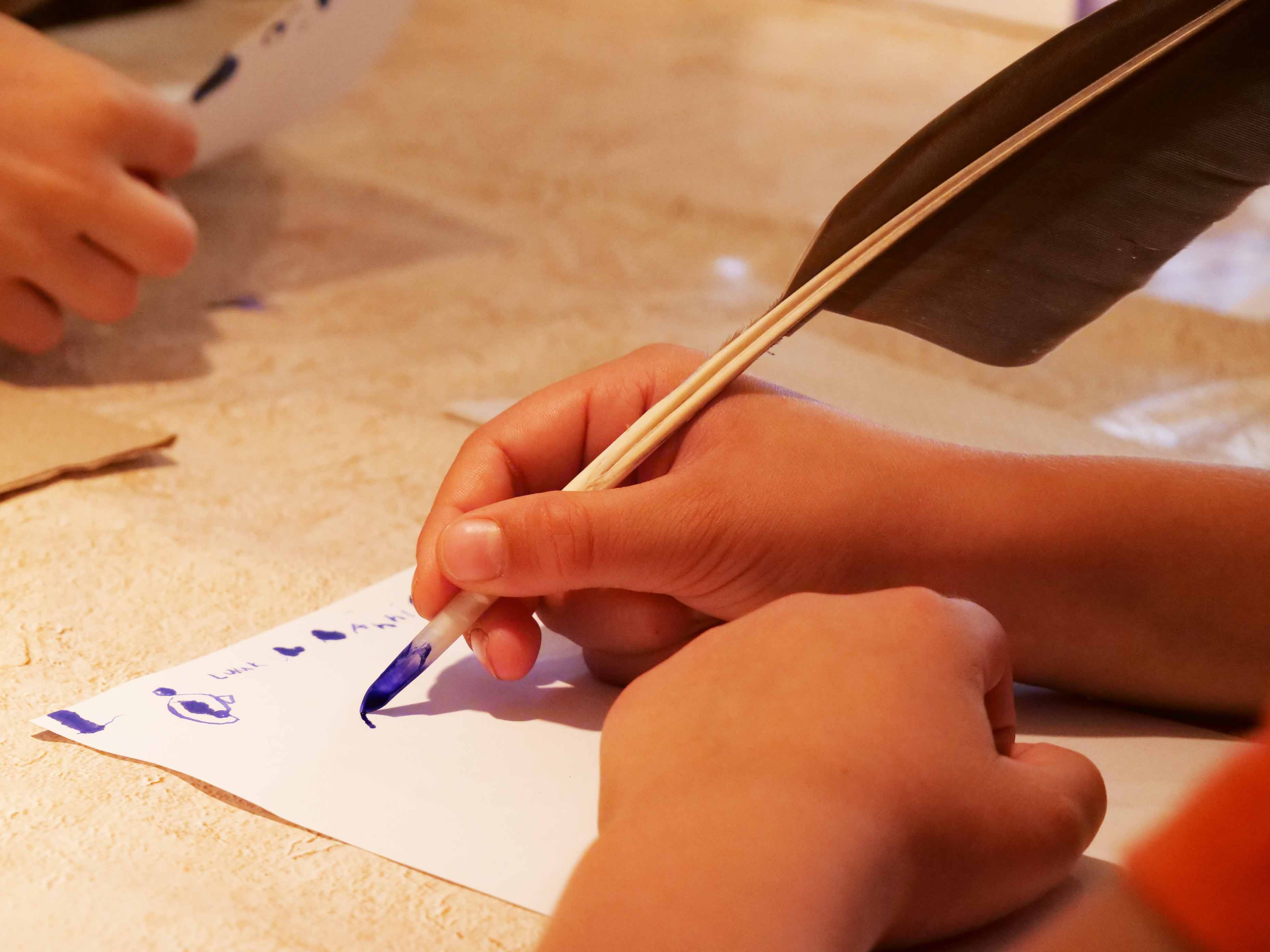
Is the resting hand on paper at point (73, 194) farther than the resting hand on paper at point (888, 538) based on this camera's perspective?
Yes

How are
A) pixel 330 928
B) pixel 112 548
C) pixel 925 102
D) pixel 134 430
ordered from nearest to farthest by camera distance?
pixel 330 928
pixel 112 548
pixel 134 430
pixel 925 102

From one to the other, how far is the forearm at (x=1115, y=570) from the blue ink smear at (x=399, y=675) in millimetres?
203

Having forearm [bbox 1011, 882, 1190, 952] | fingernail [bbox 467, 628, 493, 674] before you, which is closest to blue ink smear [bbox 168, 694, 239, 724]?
fingernail [bbox 467, 628, 493, 674]

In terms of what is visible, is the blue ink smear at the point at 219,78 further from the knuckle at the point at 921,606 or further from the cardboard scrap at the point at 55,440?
the knuckle at the point at 921,606

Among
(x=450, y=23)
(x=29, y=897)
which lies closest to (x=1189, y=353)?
(x=29, y=897)

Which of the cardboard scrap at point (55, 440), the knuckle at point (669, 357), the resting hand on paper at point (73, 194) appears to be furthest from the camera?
the resting hand on paper at point (73, 194)

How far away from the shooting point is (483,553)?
0.46 m

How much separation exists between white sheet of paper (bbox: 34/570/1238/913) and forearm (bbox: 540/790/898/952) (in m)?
0.08

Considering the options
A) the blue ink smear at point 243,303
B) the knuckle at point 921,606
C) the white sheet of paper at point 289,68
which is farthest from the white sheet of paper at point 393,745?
the white sheet of paper at point 289,68

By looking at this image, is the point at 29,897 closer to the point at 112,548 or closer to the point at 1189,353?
the point at 112,548

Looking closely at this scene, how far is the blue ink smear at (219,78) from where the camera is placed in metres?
1.08

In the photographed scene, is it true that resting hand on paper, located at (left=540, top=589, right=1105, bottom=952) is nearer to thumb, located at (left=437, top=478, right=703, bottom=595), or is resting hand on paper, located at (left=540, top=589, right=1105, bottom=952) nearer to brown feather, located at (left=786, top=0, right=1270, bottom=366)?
thumb, located at (left=437, top=478, right=703, bottom=595)

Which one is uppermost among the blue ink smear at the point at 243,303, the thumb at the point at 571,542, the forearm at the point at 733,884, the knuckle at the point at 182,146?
the knuckle at the point at 182,146

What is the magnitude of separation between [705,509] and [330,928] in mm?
200
